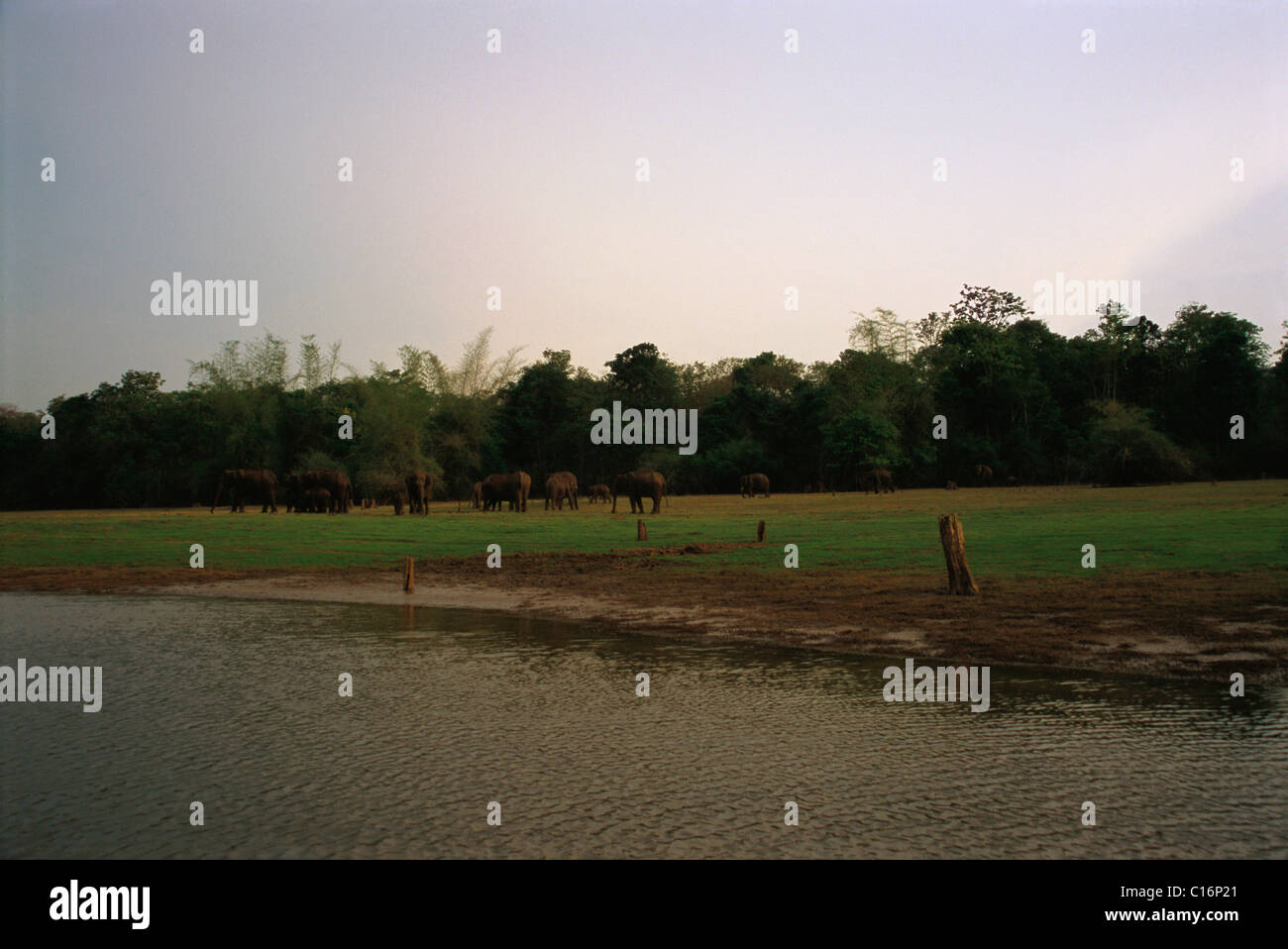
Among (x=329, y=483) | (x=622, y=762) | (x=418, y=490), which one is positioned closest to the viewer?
(x=622, y=762)

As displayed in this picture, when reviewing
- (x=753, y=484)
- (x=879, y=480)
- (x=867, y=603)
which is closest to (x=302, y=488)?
(x=753, y=484)

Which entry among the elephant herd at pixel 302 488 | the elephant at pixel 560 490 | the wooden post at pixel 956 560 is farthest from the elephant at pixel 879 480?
the wooden post at pixel 956 560

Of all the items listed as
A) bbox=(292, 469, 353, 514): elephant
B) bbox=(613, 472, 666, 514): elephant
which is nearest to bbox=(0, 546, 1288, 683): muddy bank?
bbox=(613, 472, 666, 514): elephant

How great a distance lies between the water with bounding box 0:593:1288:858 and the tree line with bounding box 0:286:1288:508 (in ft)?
153

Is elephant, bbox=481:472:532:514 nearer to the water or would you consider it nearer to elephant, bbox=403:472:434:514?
elephant, bbox=403:472:434:514

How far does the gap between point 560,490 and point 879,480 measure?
91.9 ft

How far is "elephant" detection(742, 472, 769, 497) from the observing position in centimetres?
7019

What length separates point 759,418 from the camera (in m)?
87.0

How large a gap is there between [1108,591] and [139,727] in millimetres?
14921

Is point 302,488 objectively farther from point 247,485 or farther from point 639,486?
point 639,486

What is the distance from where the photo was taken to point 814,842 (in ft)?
20.4

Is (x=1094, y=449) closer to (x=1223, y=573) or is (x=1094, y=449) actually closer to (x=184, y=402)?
(x=1223, y=573)
